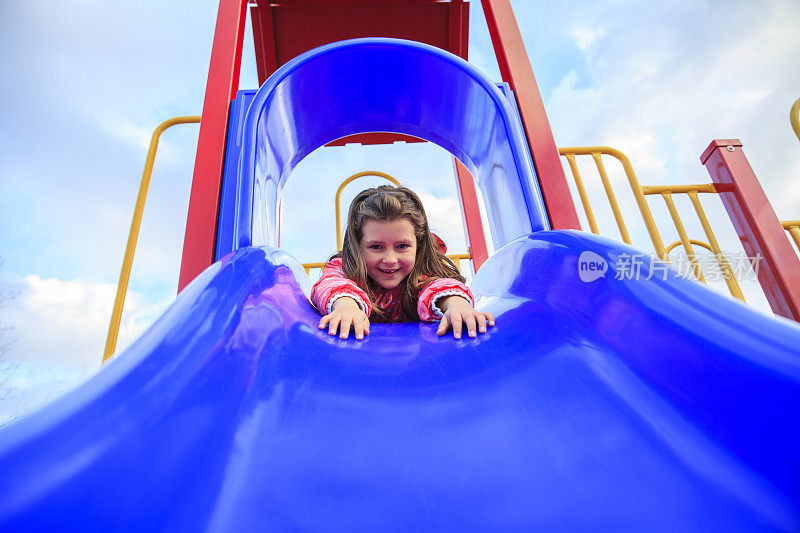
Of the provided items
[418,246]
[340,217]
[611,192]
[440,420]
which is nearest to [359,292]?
[418,246]

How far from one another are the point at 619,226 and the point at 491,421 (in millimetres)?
1347

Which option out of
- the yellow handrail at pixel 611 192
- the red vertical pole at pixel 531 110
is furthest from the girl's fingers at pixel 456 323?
the yellow handrail at pixel 611 192

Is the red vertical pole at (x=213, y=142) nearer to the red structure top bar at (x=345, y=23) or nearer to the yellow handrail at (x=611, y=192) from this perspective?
the red structure top bar at (x=345, y=23)

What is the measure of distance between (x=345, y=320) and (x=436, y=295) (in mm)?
291

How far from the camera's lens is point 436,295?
1.09m

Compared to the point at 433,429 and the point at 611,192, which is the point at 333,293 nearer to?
the point at 433,429

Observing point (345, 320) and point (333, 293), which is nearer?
point (345, 320)

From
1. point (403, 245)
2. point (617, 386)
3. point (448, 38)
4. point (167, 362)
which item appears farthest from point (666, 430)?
point (448, 38)

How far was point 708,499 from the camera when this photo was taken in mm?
428

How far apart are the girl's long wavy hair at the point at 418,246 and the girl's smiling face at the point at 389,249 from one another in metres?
0.02

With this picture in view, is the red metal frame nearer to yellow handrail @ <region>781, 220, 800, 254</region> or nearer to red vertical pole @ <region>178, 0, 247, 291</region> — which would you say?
red vertical pole @ <region>178, 0, 247, 291</region>

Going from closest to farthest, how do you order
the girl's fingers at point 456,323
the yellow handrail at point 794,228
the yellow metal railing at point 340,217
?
the girl's fingers at point 456,323 < the yellow handrail at point 794,228 < the yellow metal railing at point 340,217

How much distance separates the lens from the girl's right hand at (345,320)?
0.86 meters

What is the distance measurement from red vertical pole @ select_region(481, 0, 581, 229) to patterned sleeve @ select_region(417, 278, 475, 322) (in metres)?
0.49
